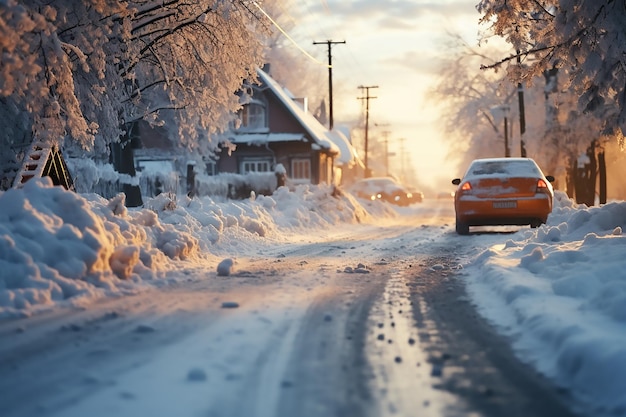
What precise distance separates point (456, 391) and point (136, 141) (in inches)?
699

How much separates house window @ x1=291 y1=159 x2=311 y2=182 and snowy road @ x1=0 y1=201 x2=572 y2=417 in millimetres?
36228

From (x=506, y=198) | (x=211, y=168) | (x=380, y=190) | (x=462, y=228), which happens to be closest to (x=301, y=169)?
(x=211, y=168)

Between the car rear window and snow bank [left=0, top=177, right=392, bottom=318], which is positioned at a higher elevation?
the car rear window

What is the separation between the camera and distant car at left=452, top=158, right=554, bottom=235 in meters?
14.6

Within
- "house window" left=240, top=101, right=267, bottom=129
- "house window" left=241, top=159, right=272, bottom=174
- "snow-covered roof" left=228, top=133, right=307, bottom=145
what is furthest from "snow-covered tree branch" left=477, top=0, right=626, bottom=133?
"house window" left=241, top=159, right=272, bottom=174

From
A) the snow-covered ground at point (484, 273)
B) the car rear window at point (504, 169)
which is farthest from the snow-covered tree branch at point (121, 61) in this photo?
the car rear window at point (504, 169)

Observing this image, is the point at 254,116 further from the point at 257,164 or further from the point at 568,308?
the point at 568,308

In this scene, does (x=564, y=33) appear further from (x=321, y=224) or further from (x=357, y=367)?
(x=321, y=224)

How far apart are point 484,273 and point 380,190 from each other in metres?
40.8

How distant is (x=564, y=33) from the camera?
9789 mm

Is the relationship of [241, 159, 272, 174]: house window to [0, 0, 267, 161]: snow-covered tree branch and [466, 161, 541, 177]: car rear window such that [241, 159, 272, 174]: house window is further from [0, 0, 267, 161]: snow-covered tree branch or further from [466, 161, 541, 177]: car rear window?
[466, 161, 541, 177]: car rear window

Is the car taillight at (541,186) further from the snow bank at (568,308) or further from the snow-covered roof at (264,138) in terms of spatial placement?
the snow-covered roof at (264,138)

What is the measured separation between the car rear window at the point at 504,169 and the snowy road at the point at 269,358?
8121 mm

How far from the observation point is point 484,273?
819 centimetres
